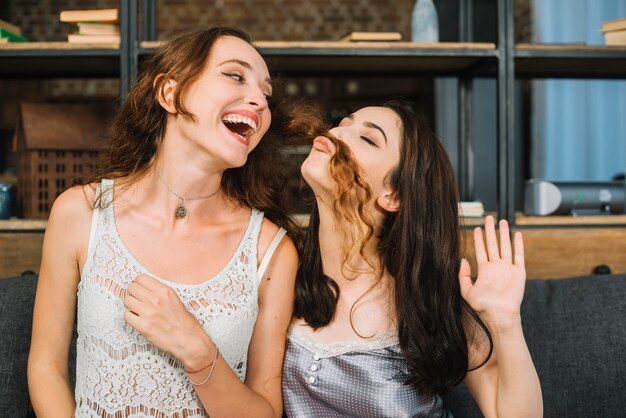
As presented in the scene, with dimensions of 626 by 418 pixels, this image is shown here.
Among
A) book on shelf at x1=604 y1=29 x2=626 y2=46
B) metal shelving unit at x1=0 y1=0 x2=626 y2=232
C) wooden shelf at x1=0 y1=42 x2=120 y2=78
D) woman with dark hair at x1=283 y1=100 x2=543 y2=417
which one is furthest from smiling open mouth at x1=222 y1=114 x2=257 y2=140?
book on shelf at x1=604 y1=29 x2=626 y2=46

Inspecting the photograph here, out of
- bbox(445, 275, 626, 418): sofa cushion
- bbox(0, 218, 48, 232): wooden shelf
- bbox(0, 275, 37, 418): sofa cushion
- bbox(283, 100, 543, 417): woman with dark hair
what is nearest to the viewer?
bbox(283, 100, 543, 417): woman with dark hair

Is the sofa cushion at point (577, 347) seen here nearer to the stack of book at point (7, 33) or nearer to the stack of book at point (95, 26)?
the stack of book at point (95, 26)

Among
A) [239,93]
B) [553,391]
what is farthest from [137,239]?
[553,391]

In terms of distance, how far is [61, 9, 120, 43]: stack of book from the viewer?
230 cm

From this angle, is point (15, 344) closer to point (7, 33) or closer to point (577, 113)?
point (7, 33)

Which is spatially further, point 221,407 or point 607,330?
point 607,330

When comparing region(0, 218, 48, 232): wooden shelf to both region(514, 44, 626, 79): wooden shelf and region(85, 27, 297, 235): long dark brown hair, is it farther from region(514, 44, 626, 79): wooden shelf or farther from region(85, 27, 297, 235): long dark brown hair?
region(514, 44, 626, 79): wooden shelf

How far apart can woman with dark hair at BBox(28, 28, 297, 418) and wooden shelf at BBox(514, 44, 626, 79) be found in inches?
46.7

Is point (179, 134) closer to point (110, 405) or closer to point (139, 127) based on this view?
point (139, 127)

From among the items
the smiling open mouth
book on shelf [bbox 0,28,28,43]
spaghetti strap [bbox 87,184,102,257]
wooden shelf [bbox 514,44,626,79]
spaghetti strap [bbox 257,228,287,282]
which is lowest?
spaghetti strap [bbox 257,228,287,282]

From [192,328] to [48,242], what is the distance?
446 millimetres

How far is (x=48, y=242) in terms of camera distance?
1.57 m

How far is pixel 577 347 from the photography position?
1.85m

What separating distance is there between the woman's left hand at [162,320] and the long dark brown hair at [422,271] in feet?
1.24
